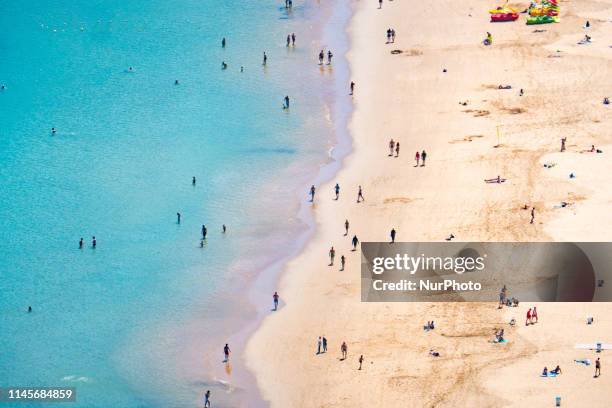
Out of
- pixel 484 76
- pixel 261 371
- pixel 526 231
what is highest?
pixel 484 76

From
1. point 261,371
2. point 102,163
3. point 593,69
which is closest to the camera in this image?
point 261,371

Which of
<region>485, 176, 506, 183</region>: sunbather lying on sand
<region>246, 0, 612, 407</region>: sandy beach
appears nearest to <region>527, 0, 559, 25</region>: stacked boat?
<region>246, 0, 612, 407</region>: sandy beach

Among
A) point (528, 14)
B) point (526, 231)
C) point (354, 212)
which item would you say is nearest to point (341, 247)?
point (354, 212)

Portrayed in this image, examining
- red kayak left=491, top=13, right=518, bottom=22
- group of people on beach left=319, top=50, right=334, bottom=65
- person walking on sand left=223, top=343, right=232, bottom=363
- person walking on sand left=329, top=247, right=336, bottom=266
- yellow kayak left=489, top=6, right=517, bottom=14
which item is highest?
yellow kayak left=489, top=6, right=517, bottom=14

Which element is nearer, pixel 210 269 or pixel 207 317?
pixel 207 317

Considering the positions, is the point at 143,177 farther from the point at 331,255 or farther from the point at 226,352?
the point at 226,352

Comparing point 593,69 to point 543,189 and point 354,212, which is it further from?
point 354,212

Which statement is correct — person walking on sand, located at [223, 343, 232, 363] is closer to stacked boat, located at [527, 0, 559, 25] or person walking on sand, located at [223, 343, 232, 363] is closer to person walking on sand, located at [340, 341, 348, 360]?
person walking on sand, located at [340, 341, 348, 360]
